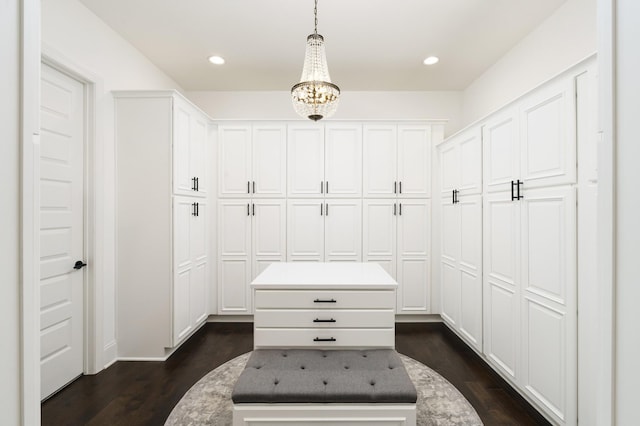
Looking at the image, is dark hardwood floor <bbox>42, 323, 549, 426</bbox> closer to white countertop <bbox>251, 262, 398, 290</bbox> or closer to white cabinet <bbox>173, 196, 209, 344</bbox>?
white cabinet <bbox>173, 196, 209, 344</bbox>

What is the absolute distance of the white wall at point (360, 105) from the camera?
13.5 ft

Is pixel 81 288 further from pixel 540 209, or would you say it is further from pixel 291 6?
pixel 540 209

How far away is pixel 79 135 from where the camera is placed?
247 cm

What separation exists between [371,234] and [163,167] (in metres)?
2.38

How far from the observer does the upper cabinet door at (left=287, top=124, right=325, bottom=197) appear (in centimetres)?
374

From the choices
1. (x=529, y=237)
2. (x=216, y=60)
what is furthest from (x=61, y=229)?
(x=529, y=237)

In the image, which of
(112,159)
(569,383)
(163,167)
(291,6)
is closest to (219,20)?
(291,6)

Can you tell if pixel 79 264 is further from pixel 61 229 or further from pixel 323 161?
pixel 323 161

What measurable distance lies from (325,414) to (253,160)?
9.55ft

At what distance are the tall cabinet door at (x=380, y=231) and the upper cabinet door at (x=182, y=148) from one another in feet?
6.62

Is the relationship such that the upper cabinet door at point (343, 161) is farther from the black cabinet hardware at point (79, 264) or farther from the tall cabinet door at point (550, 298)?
the black cabinet hardware at point (79, 264)

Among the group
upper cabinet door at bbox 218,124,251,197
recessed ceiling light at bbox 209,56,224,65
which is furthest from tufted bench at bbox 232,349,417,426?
recessed ceiling light at bbox 209,56,224,65
